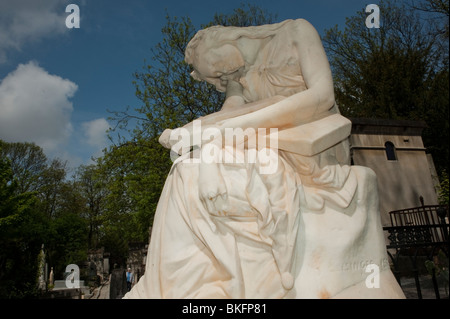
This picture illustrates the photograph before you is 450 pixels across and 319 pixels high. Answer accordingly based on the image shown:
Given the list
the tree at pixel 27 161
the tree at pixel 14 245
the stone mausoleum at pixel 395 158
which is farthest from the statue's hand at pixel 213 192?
the tree at pixel 27 161

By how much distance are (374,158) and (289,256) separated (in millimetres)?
12742

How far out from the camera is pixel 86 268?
24156 millimetres

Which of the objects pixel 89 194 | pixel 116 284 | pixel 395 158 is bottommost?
pixel 116 284

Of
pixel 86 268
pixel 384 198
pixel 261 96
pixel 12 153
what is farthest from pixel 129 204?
pixel 12 153

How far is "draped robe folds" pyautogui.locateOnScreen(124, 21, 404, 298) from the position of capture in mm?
1929

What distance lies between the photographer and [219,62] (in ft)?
9.28

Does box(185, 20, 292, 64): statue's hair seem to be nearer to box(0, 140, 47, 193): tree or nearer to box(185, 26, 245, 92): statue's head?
box(185, 26, 245, 92): statue's head

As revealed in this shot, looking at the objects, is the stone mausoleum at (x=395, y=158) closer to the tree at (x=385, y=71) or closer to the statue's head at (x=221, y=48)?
the tree at (x=385, y=71)

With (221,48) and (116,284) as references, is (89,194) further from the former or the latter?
(221,48)

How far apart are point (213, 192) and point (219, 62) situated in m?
1.34

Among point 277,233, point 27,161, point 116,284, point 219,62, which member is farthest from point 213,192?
point 27,161

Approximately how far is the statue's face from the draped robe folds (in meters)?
0.86

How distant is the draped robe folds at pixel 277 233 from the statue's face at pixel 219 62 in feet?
2.81

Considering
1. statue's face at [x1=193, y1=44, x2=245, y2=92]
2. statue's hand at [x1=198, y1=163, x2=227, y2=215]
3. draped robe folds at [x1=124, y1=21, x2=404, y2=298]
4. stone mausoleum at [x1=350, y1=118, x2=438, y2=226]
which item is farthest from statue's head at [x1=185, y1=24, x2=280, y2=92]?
stone mausoleum at [x1=350, y1=118, x2=438, y2=226]
